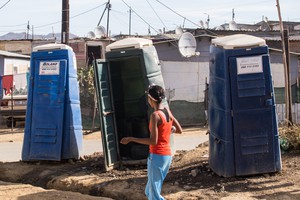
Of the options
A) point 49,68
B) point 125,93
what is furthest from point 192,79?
point 49,68

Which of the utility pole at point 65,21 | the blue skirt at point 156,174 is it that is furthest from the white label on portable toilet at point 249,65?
the utility pole at point 65,21

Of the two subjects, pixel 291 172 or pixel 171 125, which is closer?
pixel 171 125

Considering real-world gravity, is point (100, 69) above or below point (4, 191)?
above

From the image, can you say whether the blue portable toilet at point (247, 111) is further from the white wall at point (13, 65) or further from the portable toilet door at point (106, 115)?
the white wall at point (13, 65)

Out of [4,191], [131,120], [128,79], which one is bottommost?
[4,191]

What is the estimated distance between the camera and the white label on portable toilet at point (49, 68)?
30.0 ft

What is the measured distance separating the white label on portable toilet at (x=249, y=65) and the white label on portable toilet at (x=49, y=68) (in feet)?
12.2

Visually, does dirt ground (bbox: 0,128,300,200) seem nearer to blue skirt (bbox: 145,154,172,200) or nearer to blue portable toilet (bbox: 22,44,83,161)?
blue portable toilet (bbox: 22,44,83,161)

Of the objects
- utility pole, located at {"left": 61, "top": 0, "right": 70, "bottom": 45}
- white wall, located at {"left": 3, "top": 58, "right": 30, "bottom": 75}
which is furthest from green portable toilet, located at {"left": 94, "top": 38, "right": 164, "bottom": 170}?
white wall, located at {"left": 3, "top": 58, "right": 30, "bottom": 75}

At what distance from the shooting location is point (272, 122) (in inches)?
275

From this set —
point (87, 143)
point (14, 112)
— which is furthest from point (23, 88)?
point (87, 143)

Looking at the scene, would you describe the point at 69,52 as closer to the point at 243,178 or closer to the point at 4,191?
the point at 4,191

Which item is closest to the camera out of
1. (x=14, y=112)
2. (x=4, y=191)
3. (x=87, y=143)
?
(x=4, y=191)

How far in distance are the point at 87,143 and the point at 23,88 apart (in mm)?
6573
